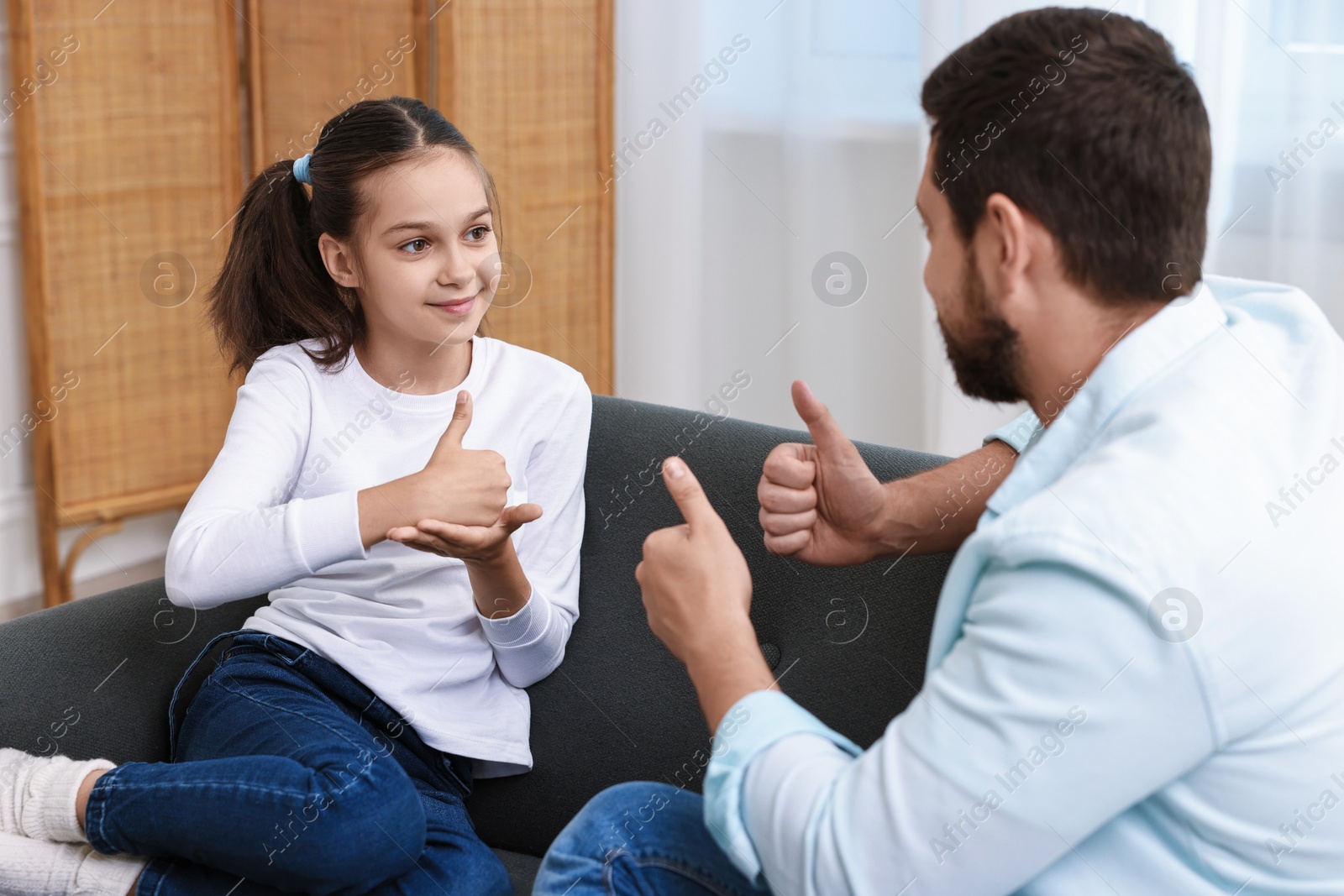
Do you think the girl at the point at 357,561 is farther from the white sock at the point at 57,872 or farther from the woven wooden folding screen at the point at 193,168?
the woven wooden folding screen at the point at 193,168

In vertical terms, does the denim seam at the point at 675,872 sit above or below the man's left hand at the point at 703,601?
below

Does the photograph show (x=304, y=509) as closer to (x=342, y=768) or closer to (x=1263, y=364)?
(x=342, y=768)

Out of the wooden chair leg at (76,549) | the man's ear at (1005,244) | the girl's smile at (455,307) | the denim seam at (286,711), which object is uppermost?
the man's ear at (1005,244)

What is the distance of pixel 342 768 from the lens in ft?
3.77

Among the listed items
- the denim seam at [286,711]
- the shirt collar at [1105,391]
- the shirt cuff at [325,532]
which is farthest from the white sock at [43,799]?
the shirt collar at [1105,391]

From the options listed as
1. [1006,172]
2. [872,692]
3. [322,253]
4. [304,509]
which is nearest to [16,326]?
[322,253]

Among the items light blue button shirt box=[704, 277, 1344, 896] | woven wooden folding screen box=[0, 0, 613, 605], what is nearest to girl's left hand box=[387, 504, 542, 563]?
light blue button shirt box=[704, 277, 1344, 896]

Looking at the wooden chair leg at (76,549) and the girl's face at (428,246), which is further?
the wooden chair leg at (76,549)

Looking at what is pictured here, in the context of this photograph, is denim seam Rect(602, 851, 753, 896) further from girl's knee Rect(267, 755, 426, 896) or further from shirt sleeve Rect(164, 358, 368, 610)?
shirt sleeve Rect(164, 358, 368, 610)

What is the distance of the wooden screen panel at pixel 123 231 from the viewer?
2334 millimetres

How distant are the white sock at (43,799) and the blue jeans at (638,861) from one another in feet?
1.64

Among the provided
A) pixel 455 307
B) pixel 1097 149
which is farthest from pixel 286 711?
pixel 1097 149

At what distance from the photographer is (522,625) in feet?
4.23

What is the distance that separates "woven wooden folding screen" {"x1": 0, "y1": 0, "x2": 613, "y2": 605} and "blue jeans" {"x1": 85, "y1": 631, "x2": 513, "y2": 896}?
143cm
